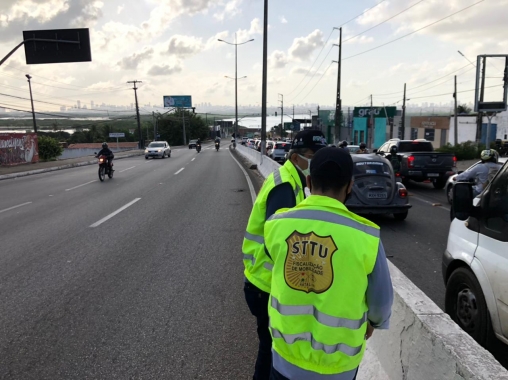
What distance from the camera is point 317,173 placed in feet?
6.42

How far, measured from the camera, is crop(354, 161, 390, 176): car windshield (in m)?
9.21

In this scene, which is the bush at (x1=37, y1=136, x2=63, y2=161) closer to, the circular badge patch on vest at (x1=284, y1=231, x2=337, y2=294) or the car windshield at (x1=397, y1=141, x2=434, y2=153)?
the car windshield at (x1=397, y1=141, x2=434, y2=153)

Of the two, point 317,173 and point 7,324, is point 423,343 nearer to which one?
point 317,173

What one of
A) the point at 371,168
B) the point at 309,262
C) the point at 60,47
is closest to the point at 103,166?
the point at 60,47

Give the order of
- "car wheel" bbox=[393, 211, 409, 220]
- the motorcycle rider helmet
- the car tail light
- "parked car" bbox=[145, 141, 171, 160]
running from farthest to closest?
"parked car" bbox=[145, 141, 171, 160] → the car tail light → "car wheel" bbox=[393, 211, 409, 220] → the motorcycle rider helmet

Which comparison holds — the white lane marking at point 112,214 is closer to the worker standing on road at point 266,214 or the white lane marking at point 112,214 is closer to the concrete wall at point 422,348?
the worker standing on road at point 266,214

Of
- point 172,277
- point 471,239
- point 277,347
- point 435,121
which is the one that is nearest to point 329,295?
point 277,347

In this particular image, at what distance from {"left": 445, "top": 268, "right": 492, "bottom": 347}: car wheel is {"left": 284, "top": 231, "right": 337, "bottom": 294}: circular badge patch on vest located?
2.09m

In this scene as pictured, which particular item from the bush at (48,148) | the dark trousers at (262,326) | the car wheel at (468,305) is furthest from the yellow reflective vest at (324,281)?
the bush at (48,148)

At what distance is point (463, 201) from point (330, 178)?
199 centimetres

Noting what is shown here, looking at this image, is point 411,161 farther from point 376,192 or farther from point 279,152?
point 279,152

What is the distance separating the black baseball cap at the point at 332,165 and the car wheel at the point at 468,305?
2.03 metres

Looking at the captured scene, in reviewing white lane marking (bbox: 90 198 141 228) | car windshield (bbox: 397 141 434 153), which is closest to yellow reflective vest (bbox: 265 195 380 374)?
white lane marking (bbox: 90 198 141 228)

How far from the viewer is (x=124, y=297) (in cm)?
492
